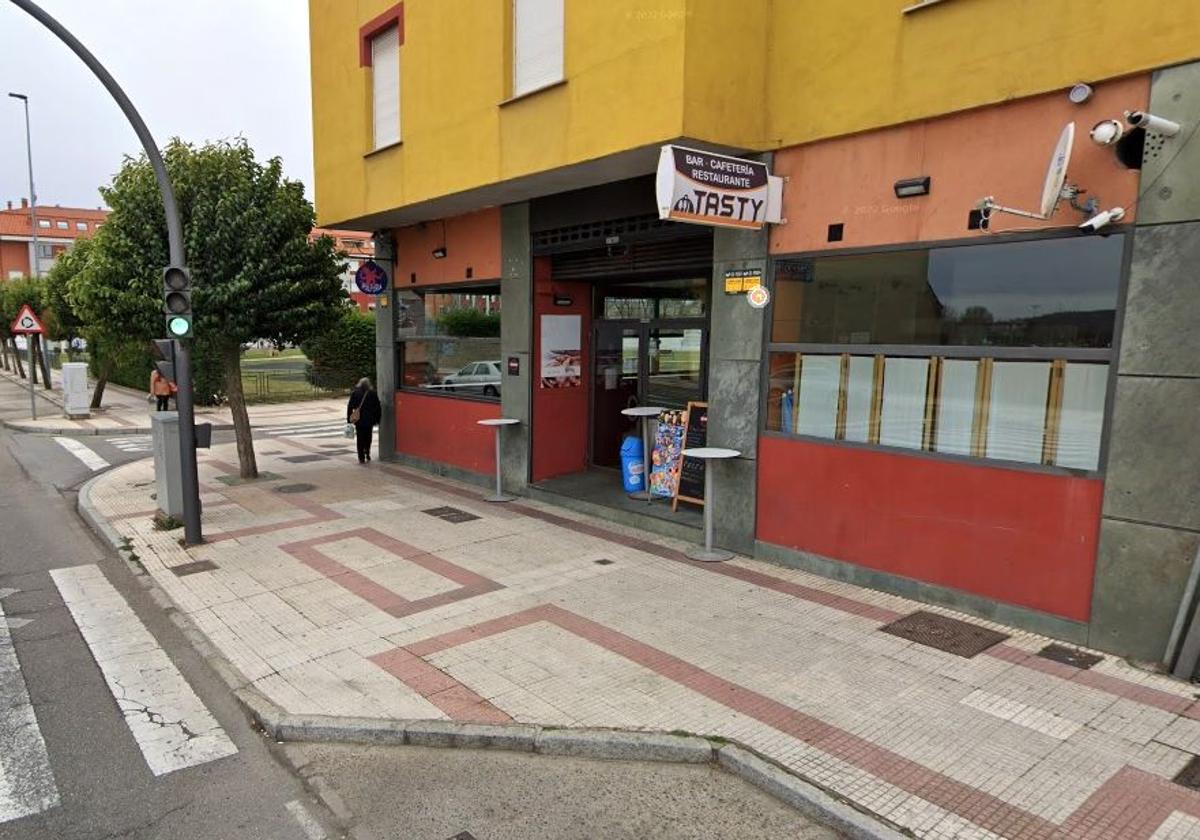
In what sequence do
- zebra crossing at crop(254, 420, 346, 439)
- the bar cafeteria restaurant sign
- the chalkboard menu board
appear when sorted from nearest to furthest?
the bar cafeteria restaurant sign → the chalkboard menu board → zebra crossing at crop(254, 420, 346, 439)

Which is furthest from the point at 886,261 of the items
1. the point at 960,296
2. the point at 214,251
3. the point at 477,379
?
the point at 214,251

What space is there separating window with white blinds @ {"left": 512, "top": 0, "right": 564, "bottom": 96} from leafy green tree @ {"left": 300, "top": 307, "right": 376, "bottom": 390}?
65.9ft

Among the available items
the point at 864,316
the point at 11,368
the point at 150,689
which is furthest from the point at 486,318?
the point at 11,368

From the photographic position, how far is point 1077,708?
4680 mm

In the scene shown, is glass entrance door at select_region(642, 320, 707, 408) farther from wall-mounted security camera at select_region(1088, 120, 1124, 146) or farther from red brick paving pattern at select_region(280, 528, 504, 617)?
wall-mounted security camera at select_region(1088, 120, 1124, 146)

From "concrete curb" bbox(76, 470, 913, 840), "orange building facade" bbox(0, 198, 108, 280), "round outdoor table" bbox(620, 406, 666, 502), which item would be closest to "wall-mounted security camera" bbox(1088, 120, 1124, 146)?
"concrete curb" bbox(76, 470, 913, 840)

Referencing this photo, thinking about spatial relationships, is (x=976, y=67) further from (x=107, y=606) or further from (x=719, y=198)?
(x=107, y=606)

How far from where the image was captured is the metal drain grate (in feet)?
31.5

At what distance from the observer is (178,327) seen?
834cm

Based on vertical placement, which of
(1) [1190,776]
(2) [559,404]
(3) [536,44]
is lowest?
(1) [1190,776]

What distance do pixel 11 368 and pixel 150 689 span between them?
5568 cm

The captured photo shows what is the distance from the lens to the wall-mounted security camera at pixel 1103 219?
5141 mm

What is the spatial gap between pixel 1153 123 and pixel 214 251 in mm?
10619

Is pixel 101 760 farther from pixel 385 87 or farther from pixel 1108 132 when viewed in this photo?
pixel 385 87
